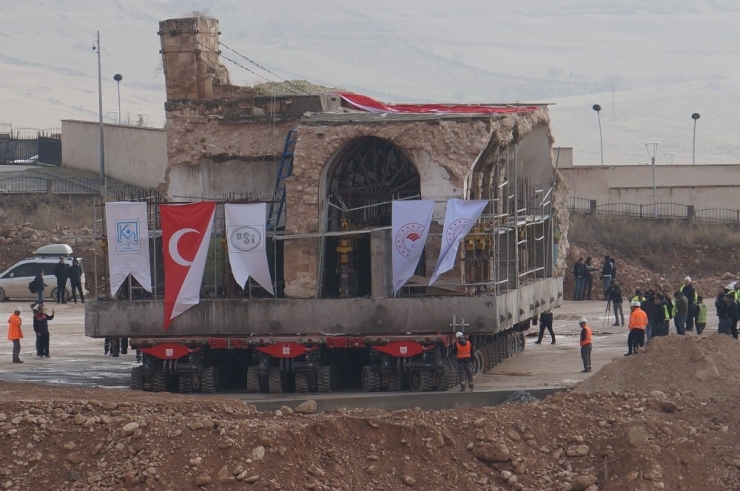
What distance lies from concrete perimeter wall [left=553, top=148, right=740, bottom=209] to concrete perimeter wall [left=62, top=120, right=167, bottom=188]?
51.0 ft

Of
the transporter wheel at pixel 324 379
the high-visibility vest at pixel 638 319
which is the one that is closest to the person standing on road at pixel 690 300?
the high-visibility vest at pixel 638 319

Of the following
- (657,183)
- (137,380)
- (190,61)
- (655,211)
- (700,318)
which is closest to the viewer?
(137,380)

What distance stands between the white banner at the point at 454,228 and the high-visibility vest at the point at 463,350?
5.00 ft

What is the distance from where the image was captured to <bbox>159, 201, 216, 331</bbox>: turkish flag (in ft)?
90.5

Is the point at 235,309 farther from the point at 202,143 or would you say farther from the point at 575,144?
the point at 575,144

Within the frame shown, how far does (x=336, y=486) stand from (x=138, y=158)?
41.6 meters

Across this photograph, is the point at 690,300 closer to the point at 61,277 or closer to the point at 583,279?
the point at 583,279

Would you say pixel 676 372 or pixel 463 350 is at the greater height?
pixel 463 350

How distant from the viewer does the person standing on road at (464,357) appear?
25.7m

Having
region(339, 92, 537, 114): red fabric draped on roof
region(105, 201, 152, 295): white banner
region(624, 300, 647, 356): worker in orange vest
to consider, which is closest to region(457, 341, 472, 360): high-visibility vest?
region(624, 300, 647, 356): worker in orange vest

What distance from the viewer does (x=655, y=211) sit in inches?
2313

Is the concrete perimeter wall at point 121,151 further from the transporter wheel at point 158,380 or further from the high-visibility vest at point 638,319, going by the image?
the high-visibility vest at point 638,319

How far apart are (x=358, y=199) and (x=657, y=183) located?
113 ft

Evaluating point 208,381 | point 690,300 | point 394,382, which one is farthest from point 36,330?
point 690,300
